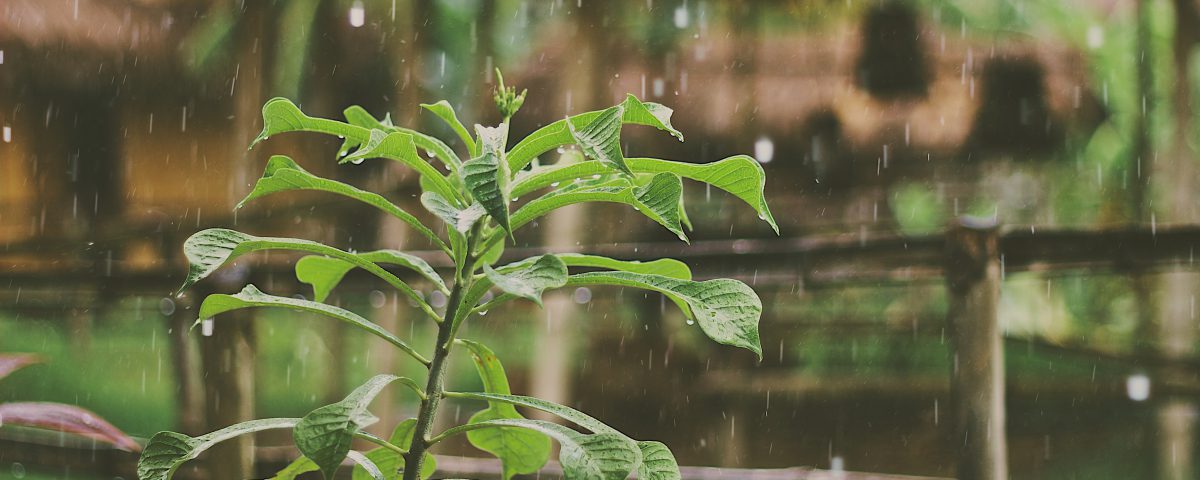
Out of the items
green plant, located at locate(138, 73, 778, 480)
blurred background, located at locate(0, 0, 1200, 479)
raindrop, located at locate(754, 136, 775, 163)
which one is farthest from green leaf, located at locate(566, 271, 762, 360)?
raindrop, located at locate(754, 136, 775, 163)

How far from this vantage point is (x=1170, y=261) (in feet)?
2.64

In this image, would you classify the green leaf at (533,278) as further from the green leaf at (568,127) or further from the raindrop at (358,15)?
the raindrop at (358,15)

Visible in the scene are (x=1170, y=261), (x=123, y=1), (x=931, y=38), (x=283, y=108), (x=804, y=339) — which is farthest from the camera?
(x=804, y=339)

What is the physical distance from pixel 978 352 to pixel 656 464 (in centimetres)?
56

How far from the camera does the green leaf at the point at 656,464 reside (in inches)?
15.5

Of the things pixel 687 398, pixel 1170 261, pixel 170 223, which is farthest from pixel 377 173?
pixel 1170 261

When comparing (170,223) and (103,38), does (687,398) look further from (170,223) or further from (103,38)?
(103,38)

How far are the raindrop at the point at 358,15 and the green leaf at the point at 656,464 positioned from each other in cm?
378

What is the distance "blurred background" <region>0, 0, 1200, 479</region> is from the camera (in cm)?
346

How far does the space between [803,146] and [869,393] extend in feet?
4.91

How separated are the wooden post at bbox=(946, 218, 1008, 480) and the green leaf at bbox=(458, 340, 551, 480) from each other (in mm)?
517

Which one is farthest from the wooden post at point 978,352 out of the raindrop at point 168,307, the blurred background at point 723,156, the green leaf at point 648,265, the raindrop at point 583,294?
the blurred background at point 723,156

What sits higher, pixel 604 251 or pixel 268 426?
pixel 604 251

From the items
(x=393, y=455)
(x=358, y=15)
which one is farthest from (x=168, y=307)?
(x=358, y=15)
